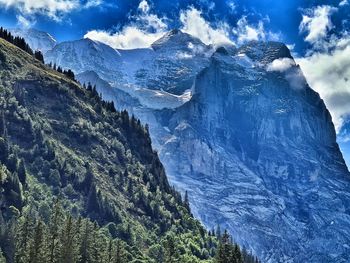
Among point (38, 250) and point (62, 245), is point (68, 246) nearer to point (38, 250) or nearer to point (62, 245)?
point (62, 245)

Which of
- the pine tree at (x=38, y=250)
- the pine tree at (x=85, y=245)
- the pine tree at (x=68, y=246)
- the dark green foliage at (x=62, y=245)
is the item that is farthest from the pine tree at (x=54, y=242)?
the pine tree at (x=85, y=245)

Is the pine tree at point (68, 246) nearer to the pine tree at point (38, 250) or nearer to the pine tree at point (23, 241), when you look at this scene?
the pine tree at point (38, 250)

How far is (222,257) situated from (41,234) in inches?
1787

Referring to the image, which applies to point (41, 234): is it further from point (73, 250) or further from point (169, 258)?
point (169, 258)

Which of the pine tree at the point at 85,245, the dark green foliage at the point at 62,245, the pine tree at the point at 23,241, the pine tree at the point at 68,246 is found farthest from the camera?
the pine tree at the point at 85,245

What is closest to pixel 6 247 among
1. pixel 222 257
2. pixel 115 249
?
pixel 115 249

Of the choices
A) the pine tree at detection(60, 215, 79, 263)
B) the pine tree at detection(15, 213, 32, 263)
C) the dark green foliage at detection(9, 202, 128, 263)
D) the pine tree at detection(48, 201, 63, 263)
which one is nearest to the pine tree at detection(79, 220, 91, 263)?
the dark green foliage at detection(9, 202, 128, 263)

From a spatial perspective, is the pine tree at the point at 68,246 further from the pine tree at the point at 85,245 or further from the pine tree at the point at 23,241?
the pine tree at the point at 85,245

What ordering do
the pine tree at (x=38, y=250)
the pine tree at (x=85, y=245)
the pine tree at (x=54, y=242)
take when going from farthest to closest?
the pine tree at (x=85, y=245) < the pine tree at (x=54, y=242) < the pine tree at (x=38, y=250)

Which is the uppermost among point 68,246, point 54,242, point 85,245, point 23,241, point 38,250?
point 68,246

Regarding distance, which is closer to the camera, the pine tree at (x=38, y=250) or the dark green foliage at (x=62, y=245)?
the pine tree at (x=38, y=250)

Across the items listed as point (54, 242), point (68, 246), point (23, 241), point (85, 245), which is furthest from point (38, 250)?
point (85, 245)

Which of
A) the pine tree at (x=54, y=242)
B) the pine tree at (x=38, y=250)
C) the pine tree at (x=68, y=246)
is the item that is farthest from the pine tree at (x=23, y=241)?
the pine tree at (x=68, y=246)

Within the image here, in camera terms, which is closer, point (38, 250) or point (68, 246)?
point (38, 250)
